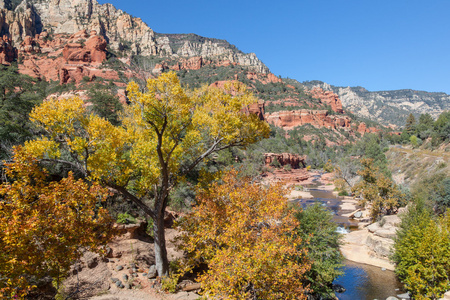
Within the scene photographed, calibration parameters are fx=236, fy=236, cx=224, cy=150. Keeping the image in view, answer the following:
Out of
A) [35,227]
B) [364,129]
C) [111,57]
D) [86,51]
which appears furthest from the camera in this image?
[364,129]

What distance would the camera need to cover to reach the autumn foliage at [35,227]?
15.0 feet

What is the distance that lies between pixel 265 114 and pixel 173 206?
116 m

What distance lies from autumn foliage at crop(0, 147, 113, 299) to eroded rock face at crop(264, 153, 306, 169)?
75438mm

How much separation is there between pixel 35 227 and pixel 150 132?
512 cm

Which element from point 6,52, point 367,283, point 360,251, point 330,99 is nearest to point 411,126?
point 360,251

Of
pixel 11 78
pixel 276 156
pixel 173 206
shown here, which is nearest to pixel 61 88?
pixel 11 78

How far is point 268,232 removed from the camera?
24.7ft

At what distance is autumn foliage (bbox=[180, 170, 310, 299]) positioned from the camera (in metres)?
6.71

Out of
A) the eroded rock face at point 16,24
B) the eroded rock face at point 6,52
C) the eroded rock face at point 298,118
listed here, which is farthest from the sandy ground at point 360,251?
the eroded rock face at point 16,24

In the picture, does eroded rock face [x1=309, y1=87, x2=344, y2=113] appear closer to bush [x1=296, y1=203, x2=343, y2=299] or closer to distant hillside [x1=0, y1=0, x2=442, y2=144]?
distant hillside [x1=0, y1=0, x2=442, y2=144]

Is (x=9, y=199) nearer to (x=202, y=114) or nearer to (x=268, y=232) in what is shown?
(x=202, y=114)

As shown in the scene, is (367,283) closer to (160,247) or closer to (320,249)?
(320,249)

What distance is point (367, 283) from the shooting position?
1898 cm

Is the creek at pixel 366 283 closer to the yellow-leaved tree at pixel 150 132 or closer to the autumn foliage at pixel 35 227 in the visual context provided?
the yellow-leaved tree at pixel 150 132
